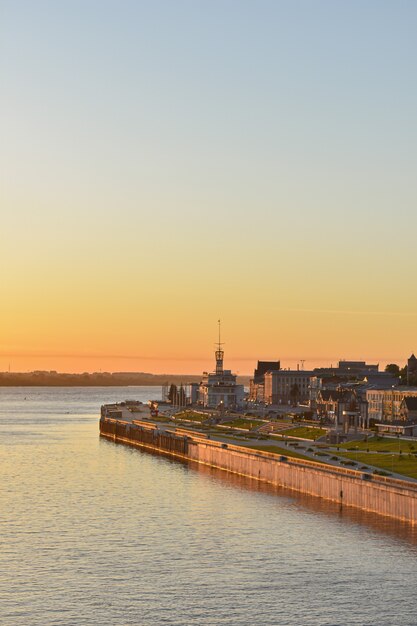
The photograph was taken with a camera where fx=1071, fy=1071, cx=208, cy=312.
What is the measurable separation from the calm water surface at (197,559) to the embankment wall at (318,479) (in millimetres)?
1976

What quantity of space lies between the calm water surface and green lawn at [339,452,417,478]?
10864 millimetres

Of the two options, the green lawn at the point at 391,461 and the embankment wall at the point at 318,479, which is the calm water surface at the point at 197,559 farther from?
the green lawn at the point at 391,461

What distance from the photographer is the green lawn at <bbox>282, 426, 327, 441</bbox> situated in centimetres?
17600

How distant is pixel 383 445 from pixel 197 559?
236 ft

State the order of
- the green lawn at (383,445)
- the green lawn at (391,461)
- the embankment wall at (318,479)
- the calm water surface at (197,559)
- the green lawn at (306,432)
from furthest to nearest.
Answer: the green lawn at (306,432) → the green lawn at (383,445) → the green lawn at (391,461) → the embankment wall at (318,479) → the calm water surface at (197,559)

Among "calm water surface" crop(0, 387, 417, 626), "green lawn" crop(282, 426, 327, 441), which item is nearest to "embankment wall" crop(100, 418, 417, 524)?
"calm water surface" crop(0, 387, 417, 626)

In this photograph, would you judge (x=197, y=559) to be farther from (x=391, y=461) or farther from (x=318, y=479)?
(x=391, y=461)

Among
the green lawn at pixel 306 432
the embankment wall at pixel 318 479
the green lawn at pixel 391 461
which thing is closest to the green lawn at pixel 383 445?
the green lawn at pixel 391 461

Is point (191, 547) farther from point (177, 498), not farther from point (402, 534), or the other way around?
point (177, 498)

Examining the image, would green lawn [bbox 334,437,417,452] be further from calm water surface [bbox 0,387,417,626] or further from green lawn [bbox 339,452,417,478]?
calm water surface [bbox 0,387,417,626]

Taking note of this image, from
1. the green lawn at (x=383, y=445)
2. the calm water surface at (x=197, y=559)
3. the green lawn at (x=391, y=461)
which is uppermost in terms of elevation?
the green lawn at (x=383, y=445)

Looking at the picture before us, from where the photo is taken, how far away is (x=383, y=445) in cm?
14488

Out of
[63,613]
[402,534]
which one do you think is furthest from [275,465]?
[63,613]

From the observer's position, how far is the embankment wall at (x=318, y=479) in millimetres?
92938
